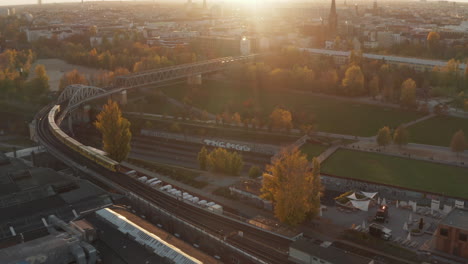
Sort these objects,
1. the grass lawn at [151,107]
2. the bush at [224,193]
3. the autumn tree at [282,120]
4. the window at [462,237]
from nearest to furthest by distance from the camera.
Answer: the window at [462,237]
the bush at [224,193]
the autumn tree at [282,120]
the grass lawn at [151,107]

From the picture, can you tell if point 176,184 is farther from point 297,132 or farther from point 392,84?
point 392,84

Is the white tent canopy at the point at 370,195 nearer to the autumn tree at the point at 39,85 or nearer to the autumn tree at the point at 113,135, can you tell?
the autumn tree at the point at 113,135

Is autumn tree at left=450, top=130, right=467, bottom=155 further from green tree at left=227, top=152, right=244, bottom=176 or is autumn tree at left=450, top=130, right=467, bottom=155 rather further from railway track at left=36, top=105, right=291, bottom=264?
railway track at left=36, top=105, right=291, bottom=264

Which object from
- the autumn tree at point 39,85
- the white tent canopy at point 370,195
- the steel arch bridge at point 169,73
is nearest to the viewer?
the white tent canopy at point 370,195

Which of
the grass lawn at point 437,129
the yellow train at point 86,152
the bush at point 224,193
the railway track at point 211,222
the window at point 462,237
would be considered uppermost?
the yellow train at point 86,152

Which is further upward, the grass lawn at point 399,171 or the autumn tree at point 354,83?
the autumn tree at point 354,83

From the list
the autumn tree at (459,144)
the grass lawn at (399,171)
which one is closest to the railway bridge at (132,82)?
the grass lawn at (399,171)

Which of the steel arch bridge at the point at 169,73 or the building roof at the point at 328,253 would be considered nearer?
the building roof at the point at 328,253

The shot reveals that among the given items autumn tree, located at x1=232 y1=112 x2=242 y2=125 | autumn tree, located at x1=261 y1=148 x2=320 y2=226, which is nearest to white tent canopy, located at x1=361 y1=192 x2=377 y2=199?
autumn tree, located at x1=261 y1=148 x2=320 y2=226
